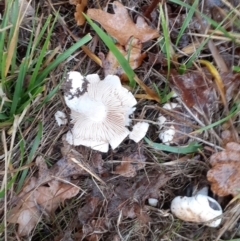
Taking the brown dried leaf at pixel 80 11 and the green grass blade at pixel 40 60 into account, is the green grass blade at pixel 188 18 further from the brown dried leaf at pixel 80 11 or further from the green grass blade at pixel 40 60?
the green grass blade at pixel 40 60

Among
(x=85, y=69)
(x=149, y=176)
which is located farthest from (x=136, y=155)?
(x=85, y=69)

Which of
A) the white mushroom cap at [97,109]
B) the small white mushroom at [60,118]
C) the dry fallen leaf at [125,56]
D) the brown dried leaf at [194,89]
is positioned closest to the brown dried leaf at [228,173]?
the brown dried leaf at [194,89]

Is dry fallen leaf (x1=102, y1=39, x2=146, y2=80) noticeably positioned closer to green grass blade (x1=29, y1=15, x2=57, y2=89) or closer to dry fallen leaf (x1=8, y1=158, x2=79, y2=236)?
green grass blade (x1=29, y1=15, x2=57, y2=89)

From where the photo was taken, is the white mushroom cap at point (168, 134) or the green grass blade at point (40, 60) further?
the white mushroom cap at point (168, 134)

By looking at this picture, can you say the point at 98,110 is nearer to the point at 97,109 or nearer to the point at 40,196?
the point at 97,109

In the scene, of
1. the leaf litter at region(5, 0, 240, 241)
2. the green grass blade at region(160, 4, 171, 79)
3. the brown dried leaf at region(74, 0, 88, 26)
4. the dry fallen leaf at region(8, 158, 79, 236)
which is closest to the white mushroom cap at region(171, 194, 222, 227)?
the leaf litter at region(5, 0, 240, 241)
